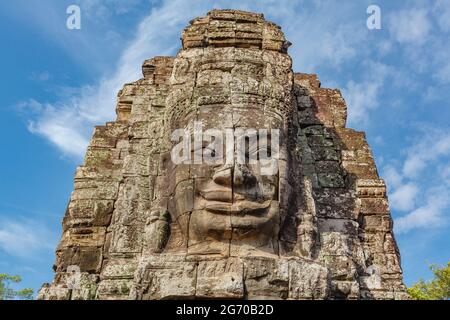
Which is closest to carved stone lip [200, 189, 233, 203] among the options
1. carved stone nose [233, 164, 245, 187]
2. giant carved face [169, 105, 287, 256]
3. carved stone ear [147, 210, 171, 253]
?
giant carved face [169, 105, 287, 256]

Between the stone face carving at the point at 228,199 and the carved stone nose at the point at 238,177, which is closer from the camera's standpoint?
the stone face carving at the point at 228,199

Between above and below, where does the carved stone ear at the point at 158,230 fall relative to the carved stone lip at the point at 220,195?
below

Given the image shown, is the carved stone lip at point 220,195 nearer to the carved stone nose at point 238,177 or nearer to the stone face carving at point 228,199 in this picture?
the stone face carving at point 228,199

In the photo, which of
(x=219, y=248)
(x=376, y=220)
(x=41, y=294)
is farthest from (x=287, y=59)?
(x=41, y=294)

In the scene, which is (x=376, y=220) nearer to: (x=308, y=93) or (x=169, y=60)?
(x=308, y=93)

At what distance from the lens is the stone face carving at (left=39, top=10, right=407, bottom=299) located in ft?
19.9

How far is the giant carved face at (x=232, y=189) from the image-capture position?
6.19m

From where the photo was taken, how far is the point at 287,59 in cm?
796

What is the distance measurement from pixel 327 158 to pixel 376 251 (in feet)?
5.40

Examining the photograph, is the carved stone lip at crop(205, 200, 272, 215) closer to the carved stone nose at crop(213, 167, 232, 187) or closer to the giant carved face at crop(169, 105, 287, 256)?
the giant carved face at crop(169, 105, 287, 256)

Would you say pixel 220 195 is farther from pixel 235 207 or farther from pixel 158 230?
pixel 158 230

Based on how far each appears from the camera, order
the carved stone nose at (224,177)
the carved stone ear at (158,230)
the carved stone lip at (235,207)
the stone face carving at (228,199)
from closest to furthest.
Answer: the stone face carving at (228,199)
the carved stone lip at (235,207)
the carved stone nose at (224,177)
the carved stone ear at (158,230)

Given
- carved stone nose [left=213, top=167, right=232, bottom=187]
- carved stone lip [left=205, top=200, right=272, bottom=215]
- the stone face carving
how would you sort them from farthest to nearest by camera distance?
carved stone nose [left=213, top=167, right=232, bottom=187] → carved stone lip [left=205, top=200, right=272, bottom=215] → the stone face carving

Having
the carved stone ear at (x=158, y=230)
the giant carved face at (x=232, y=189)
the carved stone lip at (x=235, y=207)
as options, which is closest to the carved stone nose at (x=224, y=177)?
the giant carved face at (x=232, y=189)
